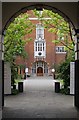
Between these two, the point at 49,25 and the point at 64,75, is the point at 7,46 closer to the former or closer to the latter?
the point at 49,25

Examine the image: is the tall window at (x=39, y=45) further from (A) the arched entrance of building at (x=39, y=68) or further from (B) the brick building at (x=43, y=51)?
(A) the arched entrance of building at (x=39, y=68)

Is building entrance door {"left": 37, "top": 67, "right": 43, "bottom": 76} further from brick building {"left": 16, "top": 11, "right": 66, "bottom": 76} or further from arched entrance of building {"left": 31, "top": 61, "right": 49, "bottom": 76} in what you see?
brick building {"left": 16, "top": 11, "right": 66, "bottom": 76}

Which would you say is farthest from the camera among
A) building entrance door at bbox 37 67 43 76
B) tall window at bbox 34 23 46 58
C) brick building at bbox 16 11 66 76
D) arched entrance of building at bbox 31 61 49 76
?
building entrance door at bbox 37 67 43 76

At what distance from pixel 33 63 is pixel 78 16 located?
46.6 m

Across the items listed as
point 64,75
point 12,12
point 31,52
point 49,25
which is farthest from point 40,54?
point 12,12

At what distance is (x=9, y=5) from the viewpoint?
14.7 m

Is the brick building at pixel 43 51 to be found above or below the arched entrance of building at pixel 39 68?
above

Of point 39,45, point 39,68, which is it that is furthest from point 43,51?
point 39,68

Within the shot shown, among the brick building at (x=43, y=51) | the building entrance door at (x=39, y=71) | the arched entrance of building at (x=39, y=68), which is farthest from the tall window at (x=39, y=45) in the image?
the building entrance door at (x=39, y=71)

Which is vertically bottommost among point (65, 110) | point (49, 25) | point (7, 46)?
point (65, 110)

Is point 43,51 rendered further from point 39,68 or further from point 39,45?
point 39,68

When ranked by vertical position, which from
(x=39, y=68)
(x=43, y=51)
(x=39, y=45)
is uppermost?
(x=39, y=45)

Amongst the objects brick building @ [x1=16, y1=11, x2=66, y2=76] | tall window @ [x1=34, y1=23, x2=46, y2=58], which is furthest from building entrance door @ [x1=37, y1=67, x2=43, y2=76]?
tall window @ [x1=34, y1=23, x2=46, y2=58]

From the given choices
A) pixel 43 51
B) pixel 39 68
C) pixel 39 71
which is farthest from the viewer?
pixel 39 71
